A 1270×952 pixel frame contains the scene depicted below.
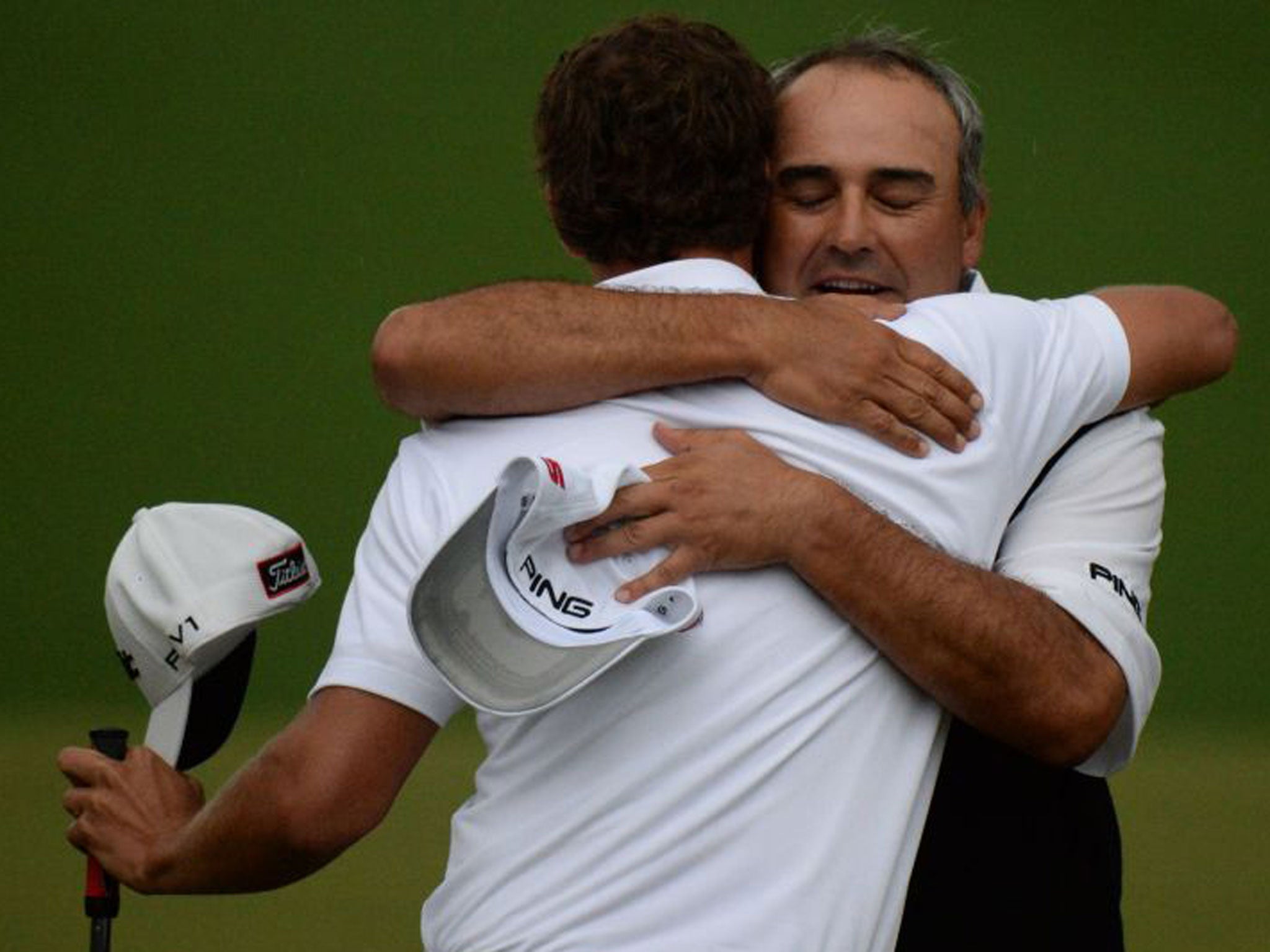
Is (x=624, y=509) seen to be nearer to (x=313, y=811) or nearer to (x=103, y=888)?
(x=313, y=811)

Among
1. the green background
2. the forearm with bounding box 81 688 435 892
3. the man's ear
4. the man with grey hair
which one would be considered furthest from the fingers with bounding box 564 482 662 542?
the green background

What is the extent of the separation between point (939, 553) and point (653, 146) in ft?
1.47

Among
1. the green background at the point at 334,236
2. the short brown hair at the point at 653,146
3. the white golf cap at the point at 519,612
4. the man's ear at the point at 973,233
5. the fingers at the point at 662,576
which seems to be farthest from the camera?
the green background at the point at 334,236

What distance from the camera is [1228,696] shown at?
5555 millimetres

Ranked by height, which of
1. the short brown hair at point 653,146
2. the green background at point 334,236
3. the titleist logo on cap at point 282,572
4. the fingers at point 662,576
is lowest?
the green background at point 334,236

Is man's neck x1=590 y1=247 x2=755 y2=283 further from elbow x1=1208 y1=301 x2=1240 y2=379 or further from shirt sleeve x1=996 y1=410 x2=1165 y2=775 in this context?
elbow x1=1208 y1=301 x2=1240 y2=379

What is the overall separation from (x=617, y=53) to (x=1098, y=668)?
699 millimetres

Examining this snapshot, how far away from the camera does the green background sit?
18.3 feet

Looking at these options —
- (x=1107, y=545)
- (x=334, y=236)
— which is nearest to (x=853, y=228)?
(x=1107, y=545)

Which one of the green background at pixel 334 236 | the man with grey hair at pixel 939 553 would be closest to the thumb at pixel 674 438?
the man with grey hair at pixel 939 553

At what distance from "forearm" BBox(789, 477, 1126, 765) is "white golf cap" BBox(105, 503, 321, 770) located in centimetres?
56

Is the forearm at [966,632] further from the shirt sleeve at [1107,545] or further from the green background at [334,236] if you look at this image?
the green background at [334,236]

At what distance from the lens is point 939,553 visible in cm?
205

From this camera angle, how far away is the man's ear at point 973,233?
9.00 ft
